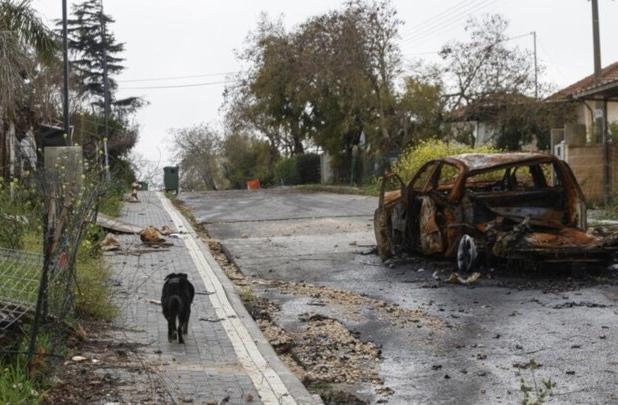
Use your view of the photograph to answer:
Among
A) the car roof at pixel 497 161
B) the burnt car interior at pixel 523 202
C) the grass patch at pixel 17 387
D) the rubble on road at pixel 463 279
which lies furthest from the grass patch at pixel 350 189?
the grass patch at pixel 17 387

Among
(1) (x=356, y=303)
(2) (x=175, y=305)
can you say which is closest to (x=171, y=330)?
(2) (x=175, y=305)

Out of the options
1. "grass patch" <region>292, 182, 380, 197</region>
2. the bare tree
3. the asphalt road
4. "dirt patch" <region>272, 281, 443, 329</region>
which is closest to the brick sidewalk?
the asphalt road

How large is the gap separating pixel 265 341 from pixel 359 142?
1409 inches

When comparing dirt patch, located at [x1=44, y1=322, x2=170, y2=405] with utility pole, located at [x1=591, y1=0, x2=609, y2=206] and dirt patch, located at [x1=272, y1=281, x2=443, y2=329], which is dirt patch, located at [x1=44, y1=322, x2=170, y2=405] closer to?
dirt patch, located at [x1=272, y1=281, x2=443, y2=329]

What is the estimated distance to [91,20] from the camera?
203 ft

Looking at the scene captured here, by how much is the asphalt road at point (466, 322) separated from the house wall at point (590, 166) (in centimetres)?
707

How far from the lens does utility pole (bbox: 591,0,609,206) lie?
67.8 feet

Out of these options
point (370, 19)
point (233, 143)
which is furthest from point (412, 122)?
point (233, 143)

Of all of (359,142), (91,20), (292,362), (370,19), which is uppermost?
(91,20)

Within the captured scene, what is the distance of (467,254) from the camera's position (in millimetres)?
11477

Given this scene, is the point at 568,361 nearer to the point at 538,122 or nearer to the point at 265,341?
the point at 265,341

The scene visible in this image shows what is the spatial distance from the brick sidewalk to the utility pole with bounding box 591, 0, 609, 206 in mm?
11684

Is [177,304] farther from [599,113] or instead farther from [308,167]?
[308,167]

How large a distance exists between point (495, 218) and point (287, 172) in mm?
40413
